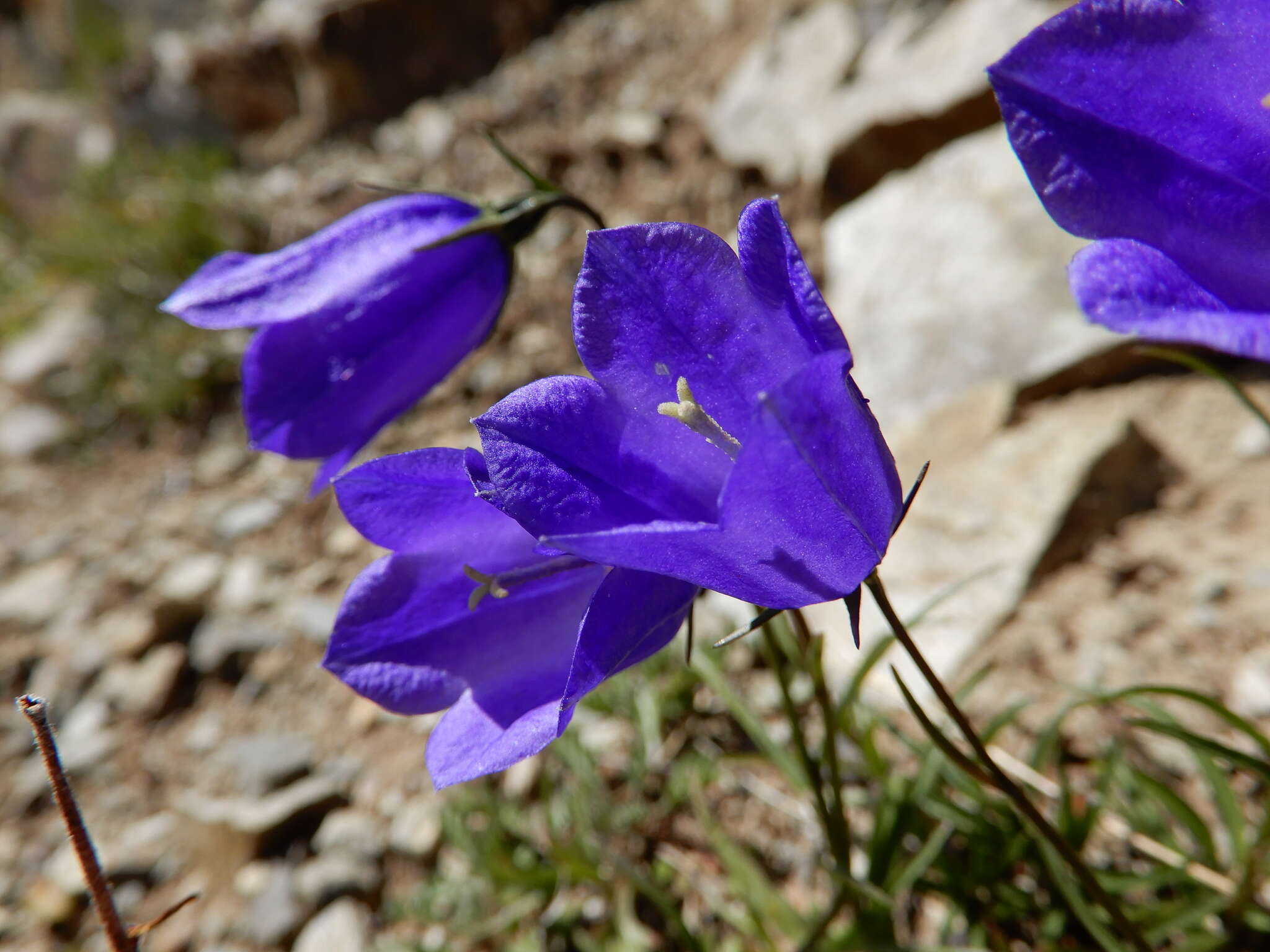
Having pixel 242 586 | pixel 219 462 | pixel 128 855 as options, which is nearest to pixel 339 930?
pixel 128 855

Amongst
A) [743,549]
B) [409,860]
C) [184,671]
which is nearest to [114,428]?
[184,671]

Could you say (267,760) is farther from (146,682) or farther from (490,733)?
(490,733)

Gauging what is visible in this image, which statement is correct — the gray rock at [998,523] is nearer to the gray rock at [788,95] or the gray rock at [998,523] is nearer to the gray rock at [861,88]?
the gray rock at [861,88]

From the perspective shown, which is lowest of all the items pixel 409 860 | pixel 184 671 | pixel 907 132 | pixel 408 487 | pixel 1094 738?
pixel 1094 738

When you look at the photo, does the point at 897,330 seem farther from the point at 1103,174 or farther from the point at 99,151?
the point at 99,151

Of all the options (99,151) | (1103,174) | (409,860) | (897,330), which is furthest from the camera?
(99,151)

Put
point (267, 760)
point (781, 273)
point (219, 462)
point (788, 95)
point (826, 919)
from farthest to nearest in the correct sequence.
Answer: point (219, 462) < point (788, 95) < point (267, 760) < point (826, 919) < point (781, 273)
